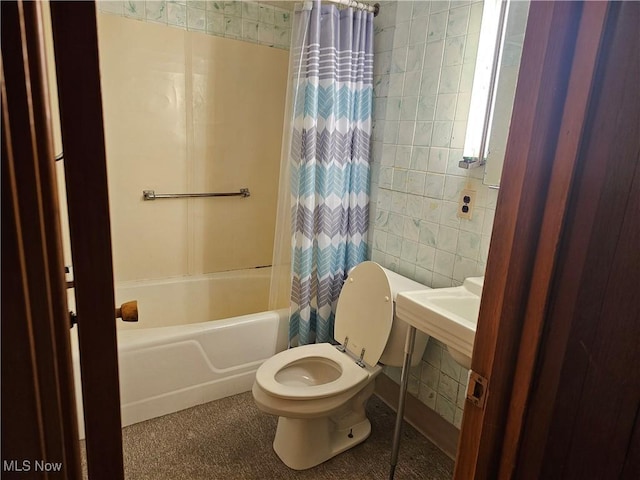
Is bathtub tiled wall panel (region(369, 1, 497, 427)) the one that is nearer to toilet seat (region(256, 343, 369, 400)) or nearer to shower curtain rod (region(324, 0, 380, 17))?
shower curtain rod (region(324, 0, 380, 17))

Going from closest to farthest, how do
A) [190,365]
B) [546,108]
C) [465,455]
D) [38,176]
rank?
1. [38,176]
2. [546,108]
3. [465,455]
4. [190,365]

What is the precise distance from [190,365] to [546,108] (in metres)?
1.97

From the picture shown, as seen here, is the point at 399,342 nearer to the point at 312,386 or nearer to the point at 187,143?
the point at 312,386

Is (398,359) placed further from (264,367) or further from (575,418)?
(575,418)

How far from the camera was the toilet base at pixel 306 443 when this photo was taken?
5.83 ft

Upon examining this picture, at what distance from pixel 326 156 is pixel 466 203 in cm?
76

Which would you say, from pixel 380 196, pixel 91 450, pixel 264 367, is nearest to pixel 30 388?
pixel 91 450

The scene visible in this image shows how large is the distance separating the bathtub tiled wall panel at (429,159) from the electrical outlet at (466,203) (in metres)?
0.02

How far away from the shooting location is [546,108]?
592mm

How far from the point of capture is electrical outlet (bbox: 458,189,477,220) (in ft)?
5.73

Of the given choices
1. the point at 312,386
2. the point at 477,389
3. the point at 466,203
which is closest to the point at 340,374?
the point at 312,386

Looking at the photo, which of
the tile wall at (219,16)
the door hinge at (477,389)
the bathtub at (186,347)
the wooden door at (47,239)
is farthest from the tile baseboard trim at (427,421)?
the tile wall at (219,16)

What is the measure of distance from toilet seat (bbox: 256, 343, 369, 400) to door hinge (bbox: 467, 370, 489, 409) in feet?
3.38

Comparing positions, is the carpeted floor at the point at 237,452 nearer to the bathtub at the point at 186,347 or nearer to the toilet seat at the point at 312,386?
the bathtub at the point at 186,347
